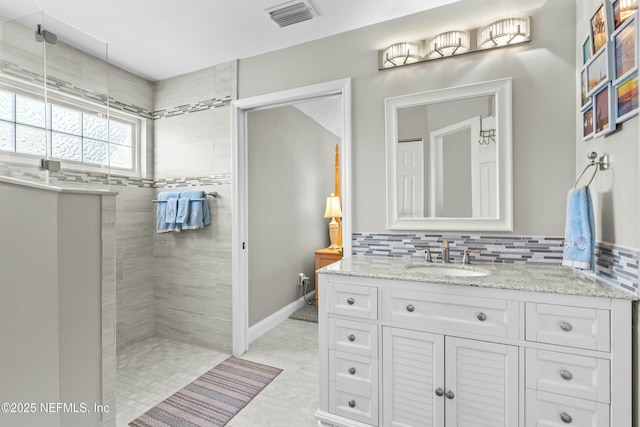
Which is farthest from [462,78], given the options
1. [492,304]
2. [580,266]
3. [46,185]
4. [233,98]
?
[46,185]

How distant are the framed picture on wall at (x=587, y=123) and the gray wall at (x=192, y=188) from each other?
2.42m

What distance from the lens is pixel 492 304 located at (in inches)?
55.4

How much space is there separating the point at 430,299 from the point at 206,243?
6.71ft

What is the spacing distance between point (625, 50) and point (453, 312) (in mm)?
1260

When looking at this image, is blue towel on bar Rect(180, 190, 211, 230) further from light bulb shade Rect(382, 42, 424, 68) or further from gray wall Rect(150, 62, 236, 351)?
light bulb shade Rect(382, 42, 424, 68)

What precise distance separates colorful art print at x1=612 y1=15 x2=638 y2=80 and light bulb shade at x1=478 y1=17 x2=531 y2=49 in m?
0.57

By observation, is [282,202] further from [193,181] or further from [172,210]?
[172,210]

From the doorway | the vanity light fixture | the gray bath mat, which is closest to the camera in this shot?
the doorway

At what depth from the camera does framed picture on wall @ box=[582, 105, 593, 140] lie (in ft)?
5.01

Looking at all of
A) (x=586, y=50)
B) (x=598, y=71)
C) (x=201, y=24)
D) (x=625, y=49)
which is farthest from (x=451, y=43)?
(x=201, y=24)

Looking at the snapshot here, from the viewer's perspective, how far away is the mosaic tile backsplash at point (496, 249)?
51.8 inches

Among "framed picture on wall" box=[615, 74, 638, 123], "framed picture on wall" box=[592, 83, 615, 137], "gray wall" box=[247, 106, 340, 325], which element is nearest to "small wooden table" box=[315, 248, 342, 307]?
"gray wall" box=[247, 106, 340, 325]

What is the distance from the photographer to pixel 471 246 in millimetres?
1935

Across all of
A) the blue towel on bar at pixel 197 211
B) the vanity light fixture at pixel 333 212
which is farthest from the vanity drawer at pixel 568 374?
the vanity light fixture at pixel 333 212
